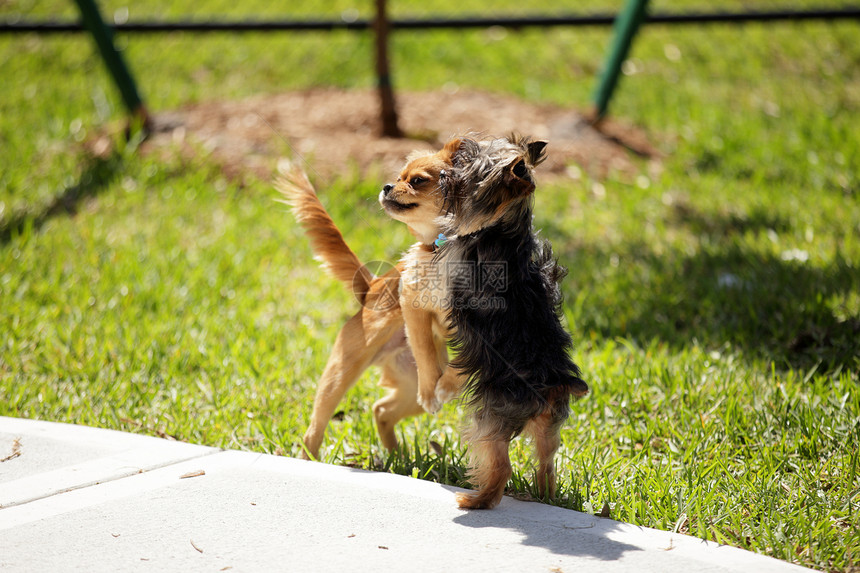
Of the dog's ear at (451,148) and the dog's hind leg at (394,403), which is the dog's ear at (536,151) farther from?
the dog's hind leg at (394,403)

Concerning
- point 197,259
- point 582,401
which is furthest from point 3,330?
point 582,401

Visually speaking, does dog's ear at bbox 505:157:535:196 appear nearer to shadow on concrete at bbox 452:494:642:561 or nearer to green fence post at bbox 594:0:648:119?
shadow on concrete at bbox 452:494:642:561

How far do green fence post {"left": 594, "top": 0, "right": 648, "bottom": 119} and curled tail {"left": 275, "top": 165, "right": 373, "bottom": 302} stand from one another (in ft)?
15.2

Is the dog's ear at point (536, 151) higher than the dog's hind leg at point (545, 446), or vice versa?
the dog's ear at point (536, 151)

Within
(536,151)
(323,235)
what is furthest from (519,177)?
(323,235)

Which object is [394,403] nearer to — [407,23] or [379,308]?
[379,308]

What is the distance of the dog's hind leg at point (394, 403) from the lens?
338 cm

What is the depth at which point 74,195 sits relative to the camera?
6.17 metres

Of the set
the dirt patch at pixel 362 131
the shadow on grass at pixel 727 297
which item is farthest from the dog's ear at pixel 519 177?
the dirt patch at pixel 362 131

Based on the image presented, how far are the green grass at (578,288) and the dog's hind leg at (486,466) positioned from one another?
283mm

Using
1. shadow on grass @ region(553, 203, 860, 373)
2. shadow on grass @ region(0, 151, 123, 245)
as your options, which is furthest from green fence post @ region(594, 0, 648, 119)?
shadow on grass @ region(0, 151, 123, 245)

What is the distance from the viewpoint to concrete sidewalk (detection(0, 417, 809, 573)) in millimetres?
2396

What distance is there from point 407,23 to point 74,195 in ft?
11.9

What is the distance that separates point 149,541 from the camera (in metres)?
2.50
